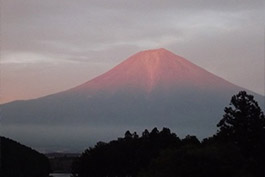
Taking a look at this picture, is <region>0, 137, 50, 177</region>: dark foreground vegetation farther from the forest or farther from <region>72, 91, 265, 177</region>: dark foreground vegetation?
<region>72, 91, 265, 177</region>: dark foreground vegetation

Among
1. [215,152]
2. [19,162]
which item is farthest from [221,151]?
[19,162]

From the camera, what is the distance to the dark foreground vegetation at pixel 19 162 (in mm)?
39781

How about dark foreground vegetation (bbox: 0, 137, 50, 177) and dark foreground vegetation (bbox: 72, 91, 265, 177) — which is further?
dark foreground vegetation (bbox: 0, 137, 50, 177)

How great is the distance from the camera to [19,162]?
4356cm

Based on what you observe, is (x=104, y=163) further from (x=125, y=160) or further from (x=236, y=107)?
(x=236, y=107)

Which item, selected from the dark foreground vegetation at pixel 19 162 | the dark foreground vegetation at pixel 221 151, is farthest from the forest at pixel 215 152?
the dark foreground vegetation at pixel 19 162

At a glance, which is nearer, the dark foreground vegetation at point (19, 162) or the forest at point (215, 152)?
the forest at point (215, 152)

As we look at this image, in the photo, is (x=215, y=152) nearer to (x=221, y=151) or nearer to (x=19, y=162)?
(x=221, y=151)

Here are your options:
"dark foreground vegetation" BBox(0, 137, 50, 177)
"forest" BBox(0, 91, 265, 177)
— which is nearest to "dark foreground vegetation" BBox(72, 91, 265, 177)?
"forest" BBox(0, 91, 265, 177)

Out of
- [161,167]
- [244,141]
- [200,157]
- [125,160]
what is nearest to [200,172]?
[200,157]

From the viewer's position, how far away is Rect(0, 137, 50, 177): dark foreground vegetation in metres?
39.8

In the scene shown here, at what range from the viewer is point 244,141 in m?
23.0

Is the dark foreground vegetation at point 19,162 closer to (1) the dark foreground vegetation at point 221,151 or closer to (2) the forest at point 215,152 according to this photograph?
(2) the forest at point 215,152

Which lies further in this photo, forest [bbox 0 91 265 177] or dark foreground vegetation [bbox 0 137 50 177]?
dark foreground vegetation [bbox 0 137 50 177]
